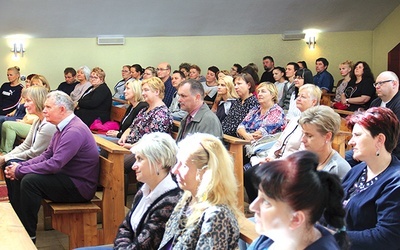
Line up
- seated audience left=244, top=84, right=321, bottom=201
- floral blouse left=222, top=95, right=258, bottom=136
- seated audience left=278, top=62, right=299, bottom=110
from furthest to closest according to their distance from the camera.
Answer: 1. seated audience left=278, top=62, right=299, bottom=110
2. floral blouse left=222, top=95, right=258, bottom=136
3. seated audience left=244, top=84, right=321, bottom=201

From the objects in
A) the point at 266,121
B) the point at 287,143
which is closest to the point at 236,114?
the point at 266,121

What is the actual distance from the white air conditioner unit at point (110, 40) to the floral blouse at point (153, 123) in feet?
16.0

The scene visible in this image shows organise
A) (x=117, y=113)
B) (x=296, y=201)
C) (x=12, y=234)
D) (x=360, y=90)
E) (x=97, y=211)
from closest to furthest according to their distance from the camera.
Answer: (x=296, y=201) → (x=12, y=234) → (x=97, y=211) → (x=117, y=113) → (x=360, y=90)

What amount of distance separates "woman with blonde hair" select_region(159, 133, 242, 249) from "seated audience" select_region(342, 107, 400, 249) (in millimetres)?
485

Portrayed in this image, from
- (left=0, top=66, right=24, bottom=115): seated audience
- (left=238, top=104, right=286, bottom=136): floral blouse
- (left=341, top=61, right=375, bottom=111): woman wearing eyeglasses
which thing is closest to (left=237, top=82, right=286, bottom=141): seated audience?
(left=238, top=104, right=286, bottom=136): floral blouse

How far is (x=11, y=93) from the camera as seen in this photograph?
8320mm

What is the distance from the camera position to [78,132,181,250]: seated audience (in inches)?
105

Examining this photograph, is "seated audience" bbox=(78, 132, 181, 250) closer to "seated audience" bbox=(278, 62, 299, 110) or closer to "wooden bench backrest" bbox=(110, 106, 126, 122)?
"wooden bench backrest" bbox=(110, 106, 126, 122)

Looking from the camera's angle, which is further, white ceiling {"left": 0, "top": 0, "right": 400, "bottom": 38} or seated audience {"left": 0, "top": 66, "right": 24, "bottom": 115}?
white ceiling {"left": 0, "top": 0, "right": 400, "bottom": 38}

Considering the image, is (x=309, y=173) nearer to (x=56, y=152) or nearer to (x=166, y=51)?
(x=56, y=152)

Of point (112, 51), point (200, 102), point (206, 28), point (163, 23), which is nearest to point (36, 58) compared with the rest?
point (112, 51)

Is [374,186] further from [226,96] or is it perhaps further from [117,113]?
[117,113]

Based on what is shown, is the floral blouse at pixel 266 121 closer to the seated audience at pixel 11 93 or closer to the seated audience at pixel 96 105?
the seated audience at pixel 96 105

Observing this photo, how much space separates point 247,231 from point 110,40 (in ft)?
25.7
